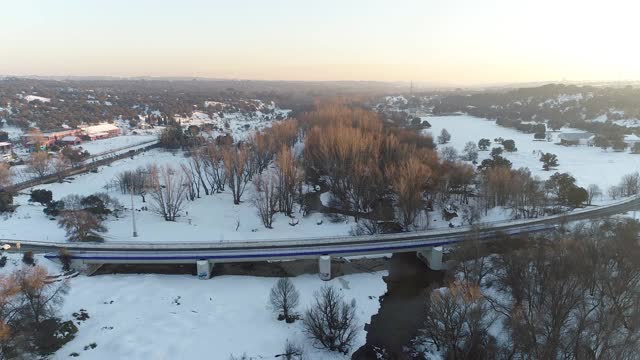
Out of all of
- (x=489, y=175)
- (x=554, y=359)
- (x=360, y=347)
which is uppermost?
(x=489, y=175)

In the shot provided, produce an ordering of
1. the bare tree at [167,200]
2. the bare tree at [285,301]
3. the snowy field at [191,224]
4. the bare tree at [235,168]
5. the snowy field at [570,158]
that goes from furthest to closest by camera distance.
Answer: the snowy field at [570,158] → the bare tree at [235,168] → the bare tree at [167,200] → the snowy field at [191,224] → the bare tree at [285,301]

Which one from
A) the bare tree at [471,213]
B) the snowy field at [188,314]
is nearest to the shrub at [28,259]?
the snowy field at [188,314]

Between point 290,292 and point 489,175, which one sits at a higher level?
point 489,175

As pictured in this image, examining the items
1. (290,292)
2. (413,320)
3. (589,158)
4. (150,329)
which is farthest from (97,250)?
(589,158)

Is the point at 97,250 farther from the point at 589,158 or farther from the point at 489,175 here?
the point at 589,158

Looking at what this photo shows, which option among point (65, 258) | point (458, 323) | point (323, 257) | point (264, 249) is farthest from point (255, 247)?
point (458, 323)

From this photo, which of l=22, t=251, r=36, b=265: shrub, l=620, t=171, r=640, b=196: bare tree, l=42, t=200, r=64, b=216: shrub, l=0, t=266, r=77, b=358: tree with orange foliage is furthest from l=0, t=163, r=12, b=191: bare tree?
l=620, t=171, r=640, b=196: bare tree

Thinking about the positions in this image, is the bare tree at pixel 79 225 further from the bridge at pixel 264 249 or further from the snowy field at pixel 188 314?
the snowy field at pixel 188 314

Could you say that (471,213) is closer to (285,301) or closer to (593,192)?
(593,192)
